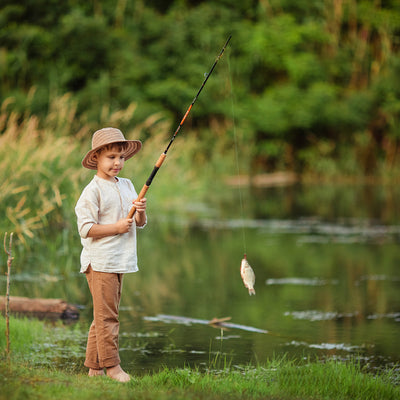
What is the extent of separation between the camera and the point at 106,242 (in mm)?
5926

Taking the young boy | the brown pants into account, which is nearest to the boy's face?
the young boy

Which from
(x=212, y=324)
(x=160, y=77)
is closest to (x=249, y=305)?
(x=212, y=324)

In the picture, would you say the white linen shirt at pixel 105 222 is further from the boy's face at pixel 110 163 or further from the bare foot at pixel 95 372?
the bare foot at pixel 95 372

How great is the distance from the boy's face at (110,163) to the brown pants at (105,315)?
1.92ft

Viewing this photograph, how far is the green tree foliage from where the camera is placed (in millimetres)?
34125

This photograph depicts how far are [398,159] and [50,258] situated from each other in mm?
28657

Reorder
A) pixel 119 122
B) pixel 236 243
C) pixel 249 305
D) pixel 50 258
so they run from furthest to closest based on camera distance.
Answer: pixel 119 122
pixel 236 243
pixel 50 258
pixel 249 305

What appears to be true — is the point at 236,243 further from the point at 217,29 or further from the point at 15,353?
the point at 217,29

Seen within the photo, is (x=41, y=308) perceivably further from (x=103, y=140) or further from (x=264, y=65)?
(x=264, y=65)

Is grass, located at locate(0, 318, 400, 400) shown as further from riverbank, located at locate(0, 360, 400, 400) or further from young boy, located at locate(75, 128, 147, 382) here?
young boy, located at locate(75, 128, 147, 382)

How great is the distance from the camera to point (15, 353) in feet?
23.2

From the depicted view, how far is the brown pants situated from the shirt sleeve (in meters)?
0.28

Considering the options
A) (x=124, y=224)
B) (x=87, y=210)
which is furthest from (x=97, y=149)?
(x=124, y=224)

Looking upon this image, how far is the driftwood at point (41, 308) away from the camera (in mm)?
8672
